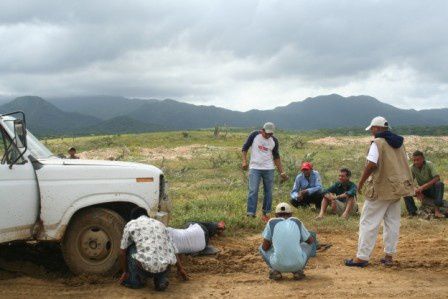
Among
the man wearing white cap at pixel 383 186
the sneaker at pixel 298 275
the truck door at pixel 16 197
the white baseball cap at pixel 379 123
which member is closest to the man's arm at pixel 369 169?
the man wearing white cap at pixel 383 186

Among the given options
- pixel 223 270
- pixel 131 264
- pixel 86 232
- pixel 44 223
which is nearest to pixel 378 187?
pixel 223 270

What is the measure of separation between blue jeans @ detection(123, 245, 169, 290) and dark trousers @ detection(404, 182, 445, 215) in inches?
244

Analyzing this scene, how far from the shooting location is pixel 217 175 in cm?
2070

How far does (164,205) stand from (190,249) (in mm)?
1085

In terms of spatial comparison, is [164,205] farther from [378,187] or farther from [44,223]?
[378,187]

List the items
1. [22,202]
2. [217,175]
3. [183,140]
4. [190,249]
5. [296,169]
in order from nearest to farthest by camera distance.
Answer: [22,202], [190,249], [296,169], [217,175], [183,140]

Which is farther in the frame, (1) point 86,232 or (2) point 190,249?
(2) point 190,249

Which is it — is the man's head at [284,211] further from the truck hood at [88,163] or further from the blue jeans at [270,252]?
the truck hood at [88,163]

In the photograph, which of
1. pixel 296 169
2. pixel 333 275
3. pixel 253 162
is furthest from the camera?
pixel 296 169

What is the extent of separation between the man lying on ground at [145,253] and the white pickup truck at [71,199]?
357mm

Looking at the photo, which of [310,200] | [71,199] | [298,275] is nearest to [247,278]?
[298,275]

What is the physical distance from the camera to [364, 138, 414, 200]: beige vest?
6.74 metres

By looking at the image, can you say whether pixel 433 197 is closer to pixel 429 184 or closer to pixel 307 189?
pixel 429 184

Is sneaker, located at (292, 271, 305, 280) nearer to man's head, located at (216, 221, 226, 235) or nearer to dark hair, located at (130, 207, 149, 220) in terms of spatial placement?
dark hair, located at (130, 207, 149, 220)
